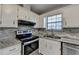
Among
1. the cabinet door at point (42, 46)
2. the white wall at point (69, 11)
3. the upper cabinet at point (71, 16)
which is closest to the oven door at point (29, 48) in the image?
the cabinet door at point (42, 46)

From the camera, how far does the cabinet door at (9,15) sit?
51.9 inches

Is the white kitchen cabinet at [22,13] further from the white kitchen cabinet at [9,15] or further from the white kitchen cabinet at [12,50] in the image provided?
the white kitchen cabinet at [12,50]

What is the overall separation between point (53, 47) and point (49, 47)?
5.5 inches

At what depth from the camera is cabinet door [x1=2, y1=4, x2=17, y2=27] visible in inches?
51.9

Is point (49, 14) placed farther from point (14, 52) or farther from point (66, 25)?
point (14, 52)

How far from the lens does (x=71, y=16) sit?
5.65 ft

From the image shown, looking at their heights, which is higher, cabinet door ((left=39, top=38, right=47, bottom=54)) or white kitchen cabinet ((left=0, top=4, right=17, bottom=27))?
white kitchen cabinet ((left=0, top=4, right=17, bottom=27))

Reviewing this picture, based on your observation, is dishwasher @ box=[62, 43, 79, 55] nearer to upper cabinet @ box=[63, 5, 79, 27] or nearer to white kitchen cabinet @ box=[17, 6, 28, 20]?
upper cabinet @ box=[63, 5, 79, 27]

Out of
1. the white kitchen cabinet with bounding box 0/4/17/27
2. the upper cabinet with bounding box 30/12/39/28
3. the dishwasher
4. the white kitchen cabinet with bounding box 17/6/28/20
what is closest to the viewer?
the white kitchen cabinet with bounding box 0/4/17/27

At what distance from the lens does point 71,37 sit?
177 cm

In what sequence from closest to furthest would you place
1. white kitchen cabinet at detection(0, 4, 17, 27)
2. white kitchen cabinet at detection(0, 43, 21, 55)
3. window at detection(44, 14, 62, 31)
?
white kitchen cabinet at detection(0, 43, 21, 55), white kitchen cabinet at detection(0, 4, 17, 27), window at detection(44, 14, 62, 31)

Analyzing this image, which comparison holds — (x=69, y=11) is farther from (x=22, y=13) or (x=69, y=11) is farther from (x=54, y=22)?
(x=22, y=13)

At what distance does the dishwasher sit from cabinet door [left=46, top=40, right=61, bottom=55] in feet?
0.43

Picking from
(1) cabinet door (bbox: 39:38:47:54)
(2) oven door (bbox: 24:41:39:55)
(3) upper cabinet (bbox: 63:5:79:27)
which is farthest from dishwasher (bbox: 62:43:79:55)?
(2) oven door (bbox: 24:41:39:55)
